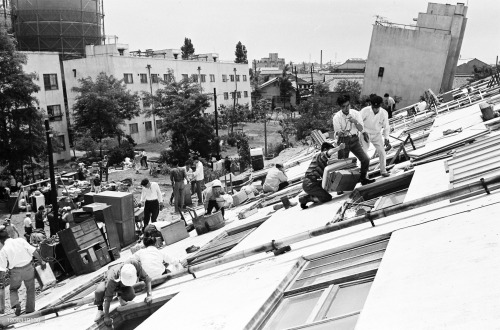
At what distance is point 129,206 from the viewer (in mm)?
11727

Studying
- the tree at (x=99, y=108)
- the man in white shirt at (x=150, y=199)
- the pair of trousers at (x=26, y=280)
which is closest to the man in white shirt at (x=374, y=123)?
the man in white shirt at (x=150, y=199)

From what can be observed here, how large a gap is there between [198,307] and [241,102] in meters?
58.6

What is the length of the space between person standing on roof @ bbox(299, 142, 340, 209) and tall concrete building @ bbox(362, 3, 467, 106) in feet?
89.7

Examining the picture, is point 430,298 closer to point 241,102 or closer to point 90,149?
point 90,149

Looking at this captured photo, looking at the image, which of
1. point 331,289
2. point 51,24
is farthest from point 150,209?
point 51,24

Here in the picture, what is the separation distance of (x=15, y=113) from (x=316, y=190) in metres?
22.1

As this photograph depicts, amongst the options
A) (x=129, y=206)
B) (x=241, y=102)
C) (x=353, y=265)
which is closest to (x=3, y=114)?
(x=129, y=206)

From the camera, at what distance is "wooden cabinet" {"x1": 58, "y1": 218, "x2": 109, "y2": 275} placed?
1006 centimetres

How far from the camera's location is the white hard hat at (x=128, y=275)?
20.3 feet

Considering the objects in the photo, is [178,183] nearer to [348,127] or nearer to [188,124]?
[348,127]

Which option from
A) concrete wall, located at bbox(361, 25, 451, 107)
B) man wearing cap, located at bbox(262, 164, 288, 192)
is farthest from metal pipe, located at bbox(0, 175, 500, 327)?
concrete wall, located at bbox(361, 25, 451, 107)

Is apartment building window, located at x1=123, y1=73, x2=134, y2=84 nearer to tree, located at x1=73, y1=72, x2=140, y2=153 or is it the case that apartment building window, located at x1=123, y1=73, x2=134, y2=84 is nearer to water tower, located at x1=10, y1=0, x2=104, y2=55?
tree, located at x1=73, y1=72, x2=140, y2=153

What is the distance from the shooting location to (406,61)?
33.9 meters

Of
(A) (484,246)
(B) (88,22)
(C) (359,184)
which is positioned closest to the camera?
(A) (484,246)
